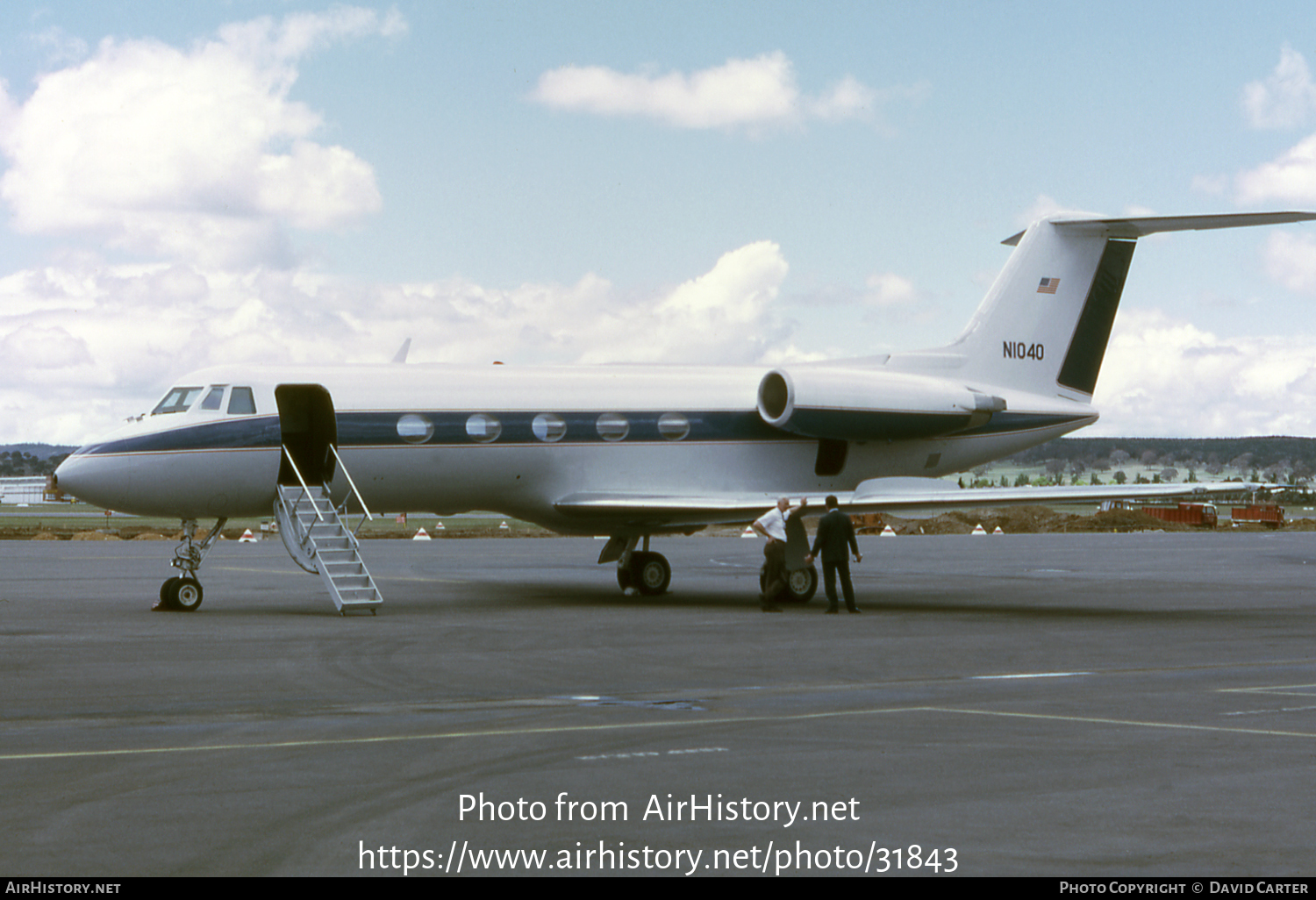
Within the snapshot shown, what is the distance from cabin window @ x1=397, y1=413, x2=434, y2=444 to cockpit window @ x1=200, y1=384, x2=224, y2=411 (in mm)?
2631

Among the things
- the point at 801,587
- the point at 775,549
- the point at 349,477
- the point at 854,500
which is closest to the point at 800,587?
the point at 801,587

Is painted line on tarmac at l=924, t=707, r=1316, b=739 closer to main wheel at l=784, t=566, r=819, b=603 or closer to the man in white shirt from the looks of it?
the man in white shirt

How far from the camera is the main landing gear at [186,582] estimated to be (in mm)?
20297

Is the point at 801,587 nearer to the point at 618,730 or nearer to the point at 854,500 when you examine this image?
the point at 854,500

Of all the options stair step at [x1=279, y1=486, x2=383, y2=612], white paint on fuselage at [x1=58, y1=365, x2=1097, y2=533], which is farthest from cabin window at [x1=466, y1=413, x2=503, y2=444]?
stair step at [x1=279, y1=486, x2=383, y2=612]

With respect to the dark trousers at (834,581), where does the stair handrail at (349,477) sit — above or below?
above

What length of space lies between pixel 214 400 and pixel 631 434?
6584 mm

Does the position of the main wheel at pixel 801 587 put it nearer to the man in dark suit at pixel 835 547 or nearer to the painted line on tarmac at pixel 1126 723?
the man in dark suit at pixel 835 547

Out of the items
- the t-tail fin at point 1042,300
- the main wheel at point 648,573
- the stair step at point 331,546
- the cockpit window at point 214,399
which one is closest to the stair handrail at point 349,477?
the stair step at point 331,546

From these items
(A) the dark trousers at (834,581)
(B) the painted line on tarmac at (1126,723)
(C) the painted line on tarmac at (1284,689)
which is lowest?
(B) the painted line on tarmac at (1126,723)

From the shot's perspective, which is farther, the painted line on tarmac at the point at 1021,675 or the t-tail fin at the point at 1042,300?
the t-tail fin at the point at 1042,300

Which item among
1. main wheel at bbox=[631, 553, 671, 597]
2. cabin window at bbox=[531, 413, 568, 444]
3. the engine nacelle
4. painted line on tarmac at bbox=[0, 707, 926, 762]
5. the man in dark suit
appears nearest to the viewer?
painted line on tarmac at bbox=[0, 707, 926, 762]

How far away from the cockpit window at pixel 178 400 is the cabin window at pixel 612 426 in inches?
247

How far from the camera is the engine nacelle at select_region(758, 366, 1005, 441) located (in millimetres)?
23703
